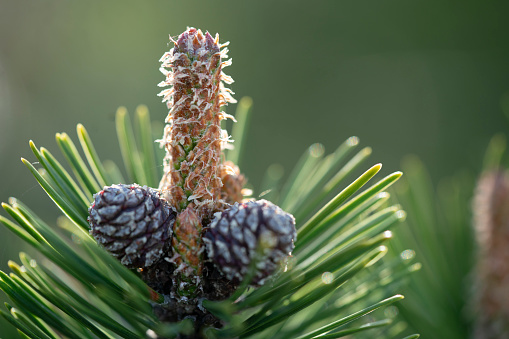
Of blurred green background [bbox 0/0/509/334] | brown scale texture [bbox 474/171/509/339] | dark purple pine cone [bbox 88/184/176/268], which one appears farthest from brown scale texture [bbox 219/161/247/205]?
blurred green background [bbox 0/0/509/334]

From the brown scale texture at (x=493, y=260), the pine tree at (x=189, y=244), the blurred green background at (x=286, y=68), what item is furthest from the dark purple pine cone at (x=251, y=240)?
the blurred green background at (x=286, y=68)

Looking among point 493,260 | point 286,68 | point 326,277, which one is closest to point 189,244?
point 326,277

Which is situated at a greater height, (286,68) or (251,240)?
(286,68)

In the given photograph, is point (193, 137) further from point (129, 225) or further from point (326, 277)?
point (326, 277)

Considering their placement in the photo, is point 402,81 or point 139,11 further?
point 402,81

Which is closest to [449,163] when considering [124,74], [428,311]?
[428,311]

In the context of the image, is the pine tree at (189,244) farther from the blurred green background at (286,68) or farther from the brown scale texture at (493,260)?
the blurred green background at (286,68)

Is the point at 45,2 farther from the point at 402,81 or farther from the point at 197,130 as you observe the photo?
the point at 197,130
